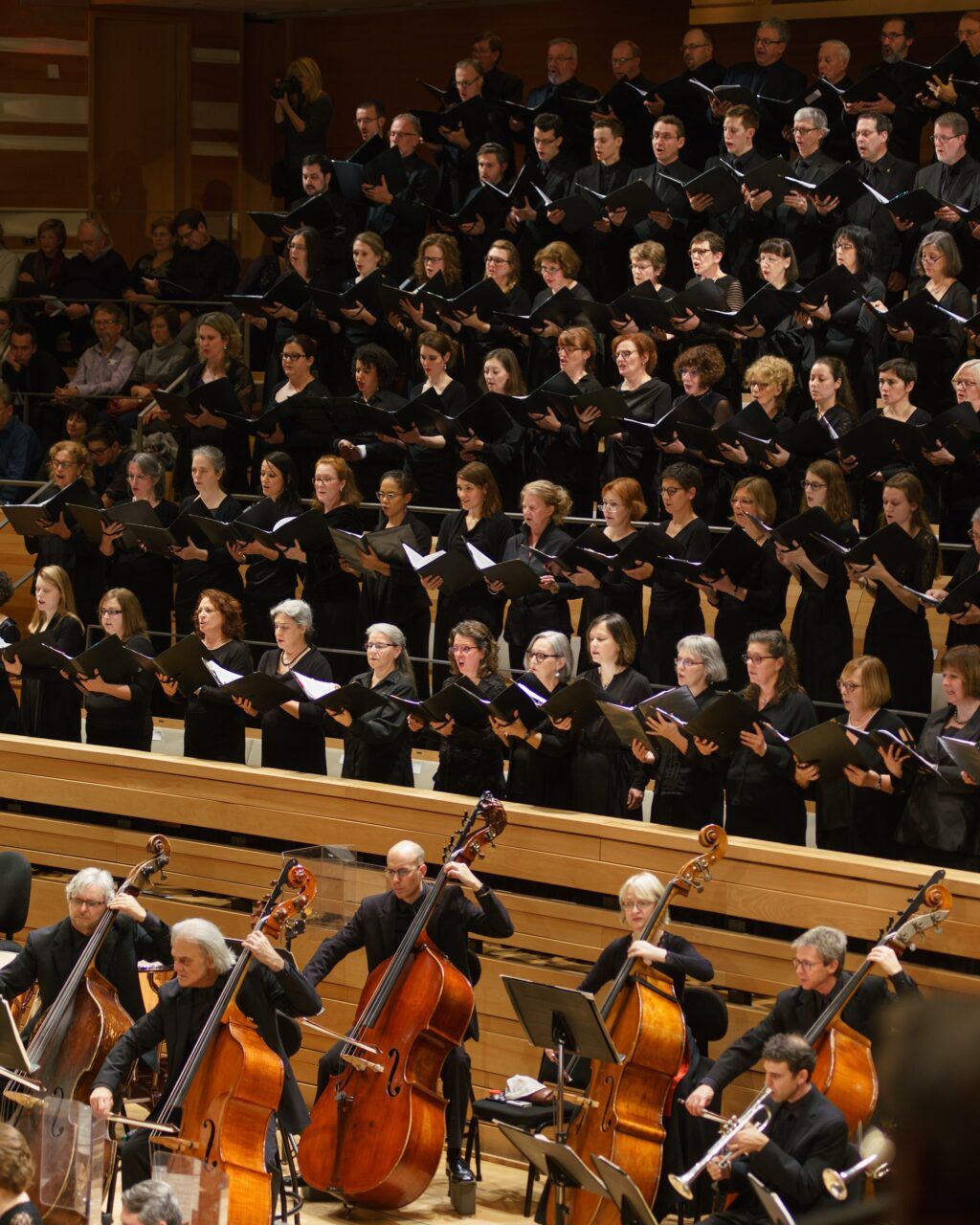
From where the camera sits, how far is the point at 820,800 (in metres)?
5.31

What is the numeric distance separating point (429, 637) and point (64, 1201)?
3.17 m

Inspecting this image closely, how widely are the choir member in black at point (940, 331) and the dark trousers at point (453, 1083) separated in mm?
3025

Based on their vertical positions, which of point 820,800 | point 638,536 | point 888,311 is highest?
point 888,311

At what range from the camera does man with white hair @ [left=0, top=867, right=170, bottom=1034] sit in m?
5.17

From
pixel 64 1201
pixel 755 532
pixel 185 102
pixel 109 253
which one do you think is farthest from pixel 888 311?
pixel 185 102

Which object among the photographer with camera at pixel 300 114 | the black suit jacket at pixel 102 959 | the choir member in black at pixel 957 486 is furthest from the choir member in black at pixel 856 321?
the photographer with camera at pixel 300 114

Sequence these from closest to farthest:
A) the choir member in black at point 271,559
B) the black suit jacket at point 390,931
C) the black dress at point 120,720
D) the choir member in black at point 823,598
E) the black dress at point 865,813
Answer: the black dress at point 865,813 → the black suit jacket at point 390,931 → the choir member in black at point 823,598 → the black dress at point 120,720 → the choir member in black at point 271,559

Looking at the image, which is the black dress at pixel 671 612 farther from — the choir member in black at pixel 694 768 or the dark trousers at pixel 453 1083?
the dark trousers at pixel 453 1083

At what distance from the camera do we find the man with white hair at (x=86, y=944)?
517 cm

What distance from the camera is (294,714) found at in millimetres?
6047

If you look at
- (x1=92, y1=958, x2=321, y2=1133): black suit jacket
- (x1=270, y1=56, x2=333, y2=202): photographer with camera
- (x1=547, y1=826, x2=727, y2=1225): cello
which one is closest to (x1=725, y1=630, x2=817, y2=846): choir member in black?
(x1=547, y1=826, x2=727, y2=1225): cello

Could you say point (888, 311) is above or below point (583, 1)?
below

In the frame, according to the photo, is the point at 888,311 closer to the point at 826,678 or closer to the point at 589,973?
the point at 826,678

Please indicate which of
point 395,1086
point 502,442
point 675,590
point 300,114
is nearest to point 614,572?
point 675,590
